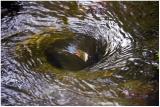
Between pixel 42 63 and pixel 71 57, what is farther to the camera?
pixel 71 57

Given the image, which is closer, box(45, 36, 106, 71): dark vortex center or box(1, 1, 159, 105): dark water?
box(1, 1, 159, 105): dark water

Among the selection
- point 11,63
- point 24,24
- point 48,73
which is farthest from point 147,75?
point 24,24

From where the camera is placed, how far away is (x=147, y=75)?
322 centimetres

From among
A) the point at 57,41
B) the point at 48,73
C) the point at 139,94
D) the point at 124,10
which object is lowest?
the point at 139,94

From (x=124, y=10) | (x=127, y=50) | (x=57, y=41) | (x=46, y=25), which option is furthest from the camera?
(x=124, y=10)

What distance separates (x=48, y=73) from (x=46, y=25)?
0.97 metres

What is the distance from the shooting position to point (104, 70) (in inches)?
128

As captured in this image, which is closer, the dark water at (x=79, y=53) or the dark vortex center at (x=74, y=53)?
the dark water at (x=79, y=53)

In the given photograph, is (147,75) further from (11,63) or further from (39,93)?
(11,63)

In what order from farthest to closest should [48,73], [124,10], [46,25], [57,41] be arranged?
Result: 1. [124,10]
2. [46,25]
3. [57,41]
4. [48,73]

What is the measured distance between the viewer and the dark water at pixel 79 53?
118 inches

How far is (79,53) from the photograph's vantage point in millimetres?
3658

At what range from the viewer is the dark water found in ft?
9.85

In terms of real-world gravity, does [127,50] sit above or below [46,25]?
below
